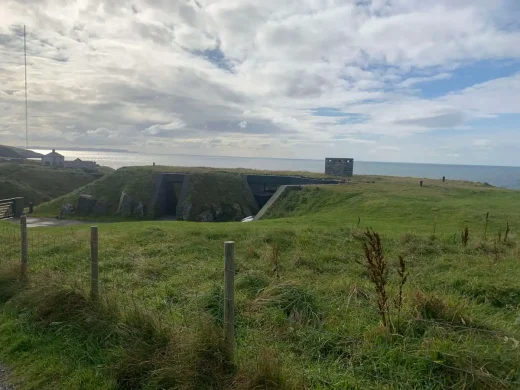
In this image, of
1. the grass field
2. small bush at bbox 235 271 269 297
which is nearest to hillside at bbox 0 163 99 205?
the grass field

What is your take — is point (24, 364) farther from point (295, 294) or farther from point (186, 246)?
point (186, 246)

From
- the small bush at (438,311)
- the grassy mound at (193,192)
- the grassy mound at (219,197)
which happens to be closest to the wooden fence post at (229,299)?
the small bush at (438,311)

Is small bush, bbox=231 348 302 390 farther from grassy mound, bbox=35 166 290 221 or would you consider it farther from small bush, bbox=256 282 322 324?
grassy mound, bbox=35 166 290 221

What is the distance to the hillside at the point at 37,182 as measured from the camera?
80.1 m

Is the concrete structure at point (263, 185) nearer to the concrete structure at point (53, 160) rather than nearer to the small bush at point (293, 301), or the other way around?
the small bush at point (293, 301)

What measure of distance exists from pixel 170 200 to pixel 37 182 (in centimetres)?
5158

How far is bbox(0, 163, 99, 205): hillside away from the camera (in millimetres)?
80125

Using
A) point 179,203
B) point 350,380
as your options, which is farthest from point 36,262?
point 179,203

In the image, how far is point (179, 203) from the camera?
5144 centimetres

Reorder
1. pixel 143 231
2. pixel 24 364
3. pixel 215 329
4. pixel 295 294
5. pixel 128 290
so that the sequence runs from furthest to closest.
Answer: pixel 143 231 < pixel 128 290 < pixel 295 294 < pixel 24 364 < pixel 215 329

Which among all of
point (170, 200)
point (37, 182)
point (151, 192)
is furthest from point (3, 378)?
point (37, 182)

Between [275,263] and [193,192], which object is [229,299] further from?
[193,192]

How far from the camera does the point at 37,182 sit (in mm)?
90188

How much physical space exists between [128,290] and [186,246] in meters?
4.53
